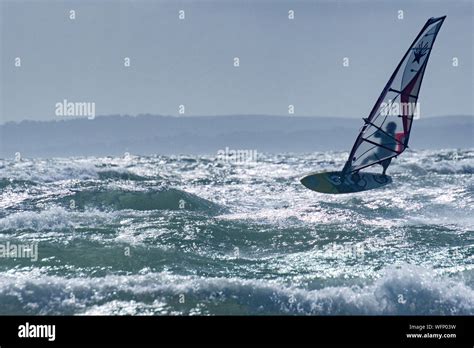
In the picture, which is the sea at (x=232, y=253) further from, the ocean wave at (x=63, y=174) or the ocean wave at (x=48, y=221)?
the ocean wave at (x=63, y=174)

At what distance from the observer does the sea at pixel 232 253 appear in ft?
32.6

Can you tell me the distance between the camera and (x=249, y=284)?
34.7 feet

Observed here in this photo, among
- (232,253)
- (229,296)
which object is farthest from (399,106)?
(229,296)

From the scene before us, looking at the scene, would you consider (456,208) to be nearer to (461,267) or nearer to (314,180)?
(314,180)

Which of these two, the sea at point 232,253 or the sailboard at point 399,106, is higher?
the sailboard at point 399,106

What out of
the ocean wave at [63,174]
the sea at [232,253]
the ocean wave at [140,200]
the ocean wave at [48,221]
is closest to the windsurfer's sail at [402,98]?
the sea at [232,253]

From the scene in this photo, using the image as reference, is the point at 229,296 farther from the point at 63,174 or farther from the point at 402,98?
the point at 63,174

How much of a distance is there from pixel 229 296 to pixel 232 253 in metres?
3.83

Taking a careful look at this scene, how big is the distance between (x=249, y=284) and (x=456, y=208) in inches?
547

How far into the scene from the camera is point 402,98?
1619 cm

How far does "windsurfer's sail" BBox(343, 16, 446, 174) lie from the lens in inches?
631

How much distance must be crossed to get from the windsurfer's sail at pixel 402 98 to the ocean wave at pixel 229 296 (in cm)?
613
